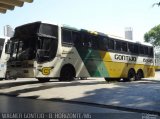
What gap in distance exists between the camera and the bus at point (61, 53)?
14.4 metres

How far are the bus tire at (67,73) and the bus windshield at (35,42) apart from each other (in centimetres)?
110

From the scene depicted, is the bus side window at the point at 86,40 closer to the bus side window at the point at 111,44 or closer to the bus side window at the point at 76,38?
the bus side window at the point at 76,38

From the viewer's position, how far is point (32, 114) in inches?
294

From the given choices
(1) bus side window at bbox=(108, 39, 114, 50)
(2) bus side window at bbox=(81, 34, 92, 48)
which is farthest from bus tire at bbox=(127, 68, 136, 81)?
(2) bus side window at bbox=(81, 34, 92, 48)

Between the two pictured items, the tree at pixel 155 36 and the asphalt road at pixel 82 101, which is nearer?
the asphalt road at pixel 82 101

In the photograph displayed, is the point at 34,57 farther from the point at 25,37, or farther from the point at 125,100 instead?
the point at 125,100

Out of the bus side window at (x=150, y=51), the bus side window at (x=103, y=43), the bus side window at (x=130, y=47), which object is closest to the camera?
the bus side window at (x=103, y=43)

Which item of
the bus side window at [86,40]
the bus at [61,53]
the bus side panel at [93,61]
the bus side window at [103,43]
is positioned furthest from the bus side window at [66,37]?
the bus side window at [103,43]

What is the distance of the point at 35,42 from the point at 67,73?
243cm

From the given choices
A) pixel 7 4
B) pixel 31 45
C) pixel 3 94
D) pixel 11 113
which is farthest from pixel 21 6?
pixel 11 113

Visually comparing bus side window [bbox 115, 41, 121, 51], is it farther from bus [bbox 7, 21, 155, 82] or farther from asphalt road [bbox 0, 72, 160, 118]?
asphalt road [bbox 0, 72, 160, 118]

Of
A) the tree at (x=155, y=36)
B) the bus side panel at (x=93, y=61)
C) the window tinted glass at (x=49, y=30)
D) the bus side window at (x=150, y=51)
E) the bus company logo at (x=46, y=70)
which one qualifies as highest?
the tree at (x=155, y=36)

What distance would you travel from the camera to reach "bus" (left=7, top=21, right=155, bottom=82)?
14391mm

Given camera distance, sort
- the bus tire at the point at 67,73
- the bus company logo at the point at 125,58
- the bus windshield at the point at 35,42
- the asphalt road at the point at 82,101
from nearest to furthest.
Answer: the asphalt road at the point at 82,101 → the bus windshield at the point at 35,42 → the bus tire at the point at 67,73 → the bus company logo at the point at 125,58
